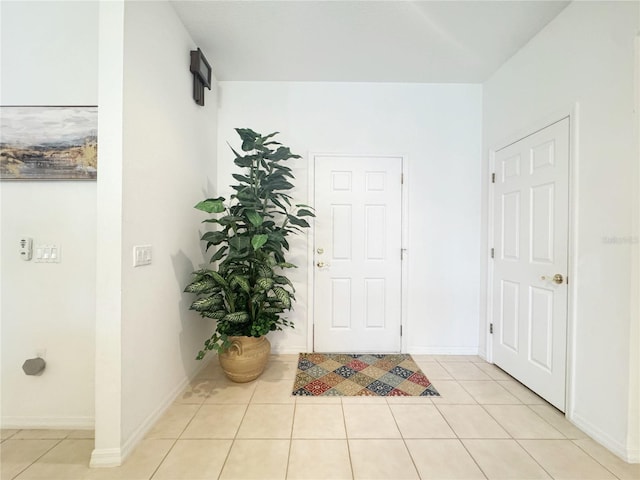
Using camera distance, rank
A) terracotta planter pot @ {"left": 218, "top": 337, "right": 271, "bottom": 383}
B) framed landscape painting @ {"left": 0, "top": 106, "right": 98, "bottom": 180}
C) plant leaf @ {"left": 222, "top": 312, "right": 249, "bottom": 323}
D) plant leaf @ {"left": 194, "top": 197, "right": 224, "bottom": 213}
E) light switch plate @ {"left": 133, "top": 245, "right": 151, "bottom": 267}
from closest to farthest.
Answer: light switch plate @ {"left": 133, "top": 245, "right": 151, "bottom": 267}
framed landscape painting @ {"left": 0, "top": 106, "right": 98, "bottom": 180}
plant leaf @ {"left": 194, "top": 197, "right": 224, "bottom": 213}
plant leaf @ {"left": 222, "top": 312, "right": 249, "bottom": 323}
terracotta planter pot @ {"left": 218, "top": 337, "right": 271, "bottom": 383}

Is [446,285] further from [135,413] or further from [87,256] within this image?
[87,256]

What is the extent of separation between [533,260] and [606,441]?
1102 mm

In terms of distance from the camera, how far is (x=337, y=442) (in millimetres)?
1411

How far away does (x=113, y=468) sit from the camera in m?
1.25

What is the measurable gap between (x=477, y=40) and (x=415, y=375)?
2774 mm

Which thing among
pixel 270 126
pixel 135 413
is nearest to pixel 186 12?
pixel 270 126

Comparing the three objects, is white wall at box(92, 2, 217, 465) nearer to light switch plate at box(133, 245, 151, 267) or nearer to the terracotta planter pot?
light switch plate at box(133, 245, 151, 267)

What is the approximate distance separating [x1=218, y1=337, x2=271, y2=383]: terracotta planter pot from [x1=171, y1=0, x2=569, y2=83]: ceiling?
7.79 ft

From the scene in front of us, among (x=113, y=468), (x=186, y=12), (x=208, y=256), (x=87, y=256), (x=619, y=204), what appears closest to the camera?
(x=113, y=468)

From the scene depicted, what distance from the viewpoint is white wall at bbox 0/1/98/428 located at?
1501 millimetres

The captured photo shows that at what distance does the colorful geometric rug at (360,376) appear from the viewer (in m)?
1.90

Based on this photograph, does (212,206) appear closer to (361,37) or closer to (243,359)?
(243,359)

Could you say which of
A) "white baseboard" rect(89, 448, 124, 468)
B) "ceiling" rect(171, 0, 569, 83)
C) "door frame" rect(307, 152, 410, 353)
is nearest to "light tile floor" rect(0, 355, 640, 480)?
"white baseboard" rect(89, 448, 124, 468)

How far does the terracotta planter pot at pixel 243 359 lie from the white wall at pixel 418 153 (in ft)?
1.79
